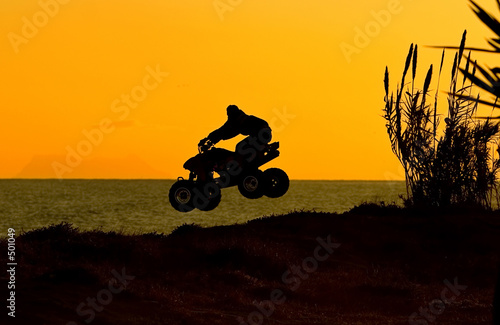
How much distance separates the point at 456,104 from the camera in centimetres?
2283

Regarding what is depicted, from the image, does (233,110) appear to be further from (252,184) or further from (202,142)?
(252,184)

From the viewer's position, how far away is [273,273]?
1509 centimetres

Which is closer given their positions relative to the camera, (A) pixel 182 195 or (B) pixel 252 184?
(B) pixel 252 184

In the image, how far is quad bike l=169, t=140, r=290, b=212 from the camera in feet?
55.6

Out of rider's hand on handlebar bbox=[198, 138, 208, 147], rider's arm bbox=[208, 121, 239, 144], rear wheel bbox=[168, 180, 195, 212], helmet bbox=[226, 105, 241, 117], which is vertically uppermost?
helmet bbox=[226, 105, 241, 117]

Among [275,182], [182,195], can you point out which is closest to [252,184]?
[275,182]

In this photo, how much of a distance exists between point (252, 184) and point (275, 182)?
598 millimetres

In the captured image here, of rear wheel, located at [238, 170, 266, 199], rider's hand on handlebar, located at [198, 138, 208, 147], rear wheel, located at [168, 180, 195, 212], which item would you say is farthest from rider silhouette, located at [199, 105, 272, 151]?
rear wheel, located at [168, 180, 195, 212]

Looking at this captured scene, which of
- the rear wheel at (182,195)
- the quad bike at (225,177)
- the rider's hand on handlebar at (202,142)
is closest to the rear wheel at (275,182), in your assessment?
the quad bike at (225,177)

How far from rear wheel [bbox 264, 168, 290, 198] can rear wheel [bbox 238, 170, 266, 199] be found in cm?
17

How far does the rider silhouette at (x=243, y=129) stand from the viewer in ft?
54.0

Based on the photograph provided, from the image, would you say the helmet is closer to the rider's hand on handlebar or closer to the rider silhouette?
the rider silhouette

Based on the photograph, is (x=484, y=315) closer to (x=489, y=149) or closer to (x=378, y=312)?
(x=378, y=312)

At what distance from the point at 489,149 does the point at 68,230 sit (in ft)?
47.1
